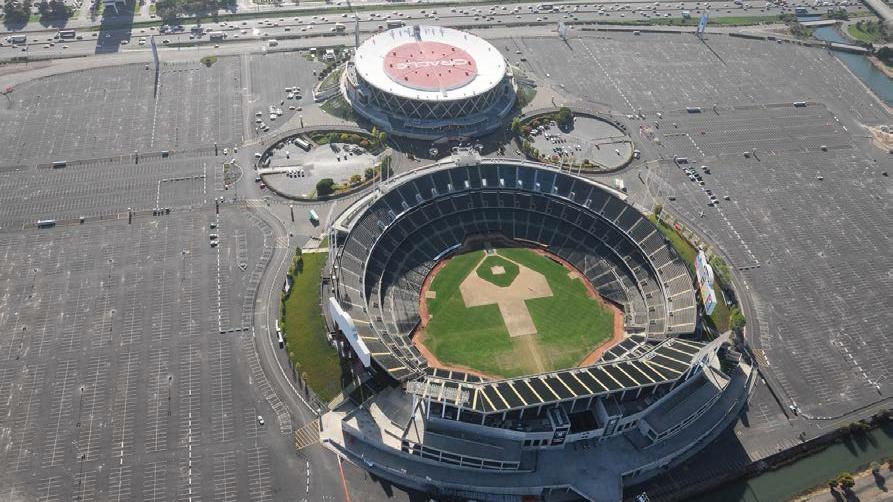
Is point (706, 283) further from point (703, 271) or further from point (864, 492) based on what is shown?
point (864, 492)

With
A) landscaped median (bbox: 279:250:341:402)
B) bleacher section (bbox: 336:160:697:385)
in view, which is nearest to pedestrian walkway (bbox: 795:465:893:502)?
bleacher section (bbox: 336:160:697:385)

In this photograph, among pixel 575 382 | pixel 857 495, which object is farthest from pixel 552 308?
pixel 857 495

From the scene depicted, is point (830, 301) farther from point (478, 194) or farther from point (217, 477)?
point (217, 477)

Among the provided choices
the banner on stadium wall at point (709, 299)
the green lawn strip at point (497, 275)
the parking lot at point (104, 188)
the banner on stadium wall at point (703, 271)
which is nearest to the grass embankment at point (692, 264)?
the banner on stadium wall at point (703, 271)

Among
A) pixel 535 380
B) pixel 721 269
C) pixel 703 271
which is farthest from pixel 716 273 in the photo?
pixel 535 380

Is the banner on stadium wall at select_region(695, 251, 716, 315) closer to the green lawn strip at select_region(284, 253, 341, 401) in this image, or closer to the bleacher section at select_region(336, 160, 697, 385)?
the bleacher section at select_region(336, 160, 697, 385)

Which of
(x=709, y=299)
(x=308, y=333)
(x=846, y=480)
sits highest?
(x=709, y=299)
